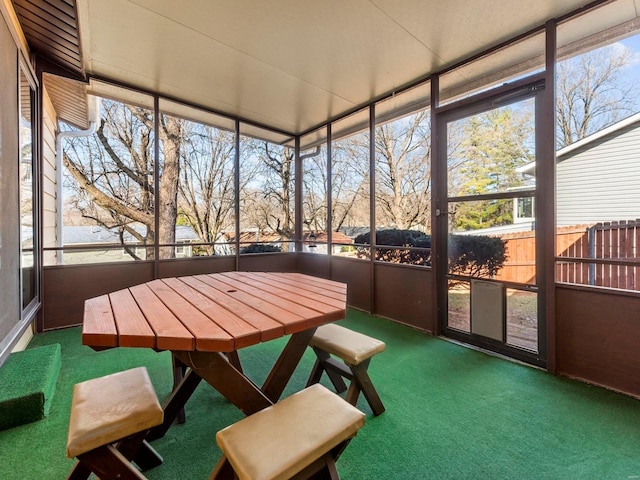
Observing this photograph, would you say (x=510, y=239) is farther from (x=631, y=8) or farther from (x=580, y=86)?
(x=631, y=8)

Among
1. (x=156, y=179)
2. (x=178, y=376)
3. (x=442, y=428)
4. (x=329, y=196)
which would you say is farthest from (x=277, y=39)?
(x=442, y=428)

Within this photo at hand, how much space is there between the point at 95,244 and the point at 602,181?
5.13 metres

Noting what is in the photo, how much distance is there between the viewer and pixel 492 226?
2.82 m

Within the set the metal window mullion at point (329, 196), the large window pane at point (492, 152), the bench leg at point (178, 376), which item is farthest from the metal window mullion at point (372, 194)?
the bench leg at point (178, 376)

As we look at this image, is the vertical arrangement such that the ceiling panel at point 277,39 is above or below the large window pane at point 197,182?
above

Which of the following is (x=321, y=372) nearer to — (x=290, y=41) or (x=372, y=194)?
(x=372, y=194)

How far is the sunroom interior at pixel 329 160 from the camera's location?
7.43 feet

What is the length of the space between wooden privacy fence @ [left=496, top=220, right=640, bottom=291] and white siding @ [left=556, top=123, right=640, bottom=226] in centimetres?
7

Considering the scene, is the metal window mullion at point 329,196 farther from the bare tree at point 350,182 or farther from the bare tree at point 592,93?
the bare tree at point 592,93

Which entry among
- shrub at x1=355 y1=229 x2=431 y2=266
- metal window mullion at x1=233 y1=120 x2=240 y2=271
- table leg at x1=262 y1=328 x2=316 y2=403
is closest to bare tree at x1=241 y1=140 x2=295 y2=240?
metal window mullion at x1=233 y1=120 x2=240 y2=271

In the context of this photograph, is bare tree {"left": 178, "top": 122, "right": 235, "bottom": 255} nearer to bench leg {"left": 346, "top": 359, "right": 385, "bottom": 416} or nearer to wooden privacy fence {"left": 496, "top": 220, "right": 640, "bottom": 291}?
bench leg {"left": 346, "top": 359, "right": 385, "bottom": 416}

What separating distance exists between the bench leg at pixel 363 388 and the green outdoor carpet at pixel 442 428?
2.8 inches

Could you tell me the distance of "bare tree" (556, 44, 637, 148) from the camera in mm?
2150

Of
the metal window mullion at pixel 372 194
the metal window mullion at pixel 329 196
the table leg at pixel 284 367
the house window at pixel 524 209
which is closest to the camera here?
the table leg at pixel 284 367
